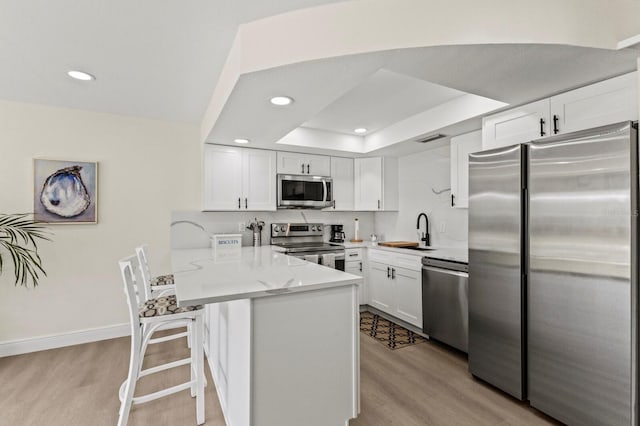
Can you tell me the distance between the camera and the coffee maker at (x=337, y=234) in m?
4.48

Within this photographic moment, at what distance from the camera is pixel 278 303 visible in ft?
5.13

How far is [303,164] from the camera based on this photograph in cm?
408

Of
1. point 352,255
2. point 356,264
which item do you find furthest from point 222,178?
point 356,264

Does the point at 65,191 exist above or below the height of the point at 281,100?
below

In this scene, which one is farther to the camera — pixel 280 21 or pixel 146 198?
pixel 146 198

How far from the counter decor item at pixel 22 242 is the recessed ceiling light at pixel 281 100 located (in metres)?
2.56

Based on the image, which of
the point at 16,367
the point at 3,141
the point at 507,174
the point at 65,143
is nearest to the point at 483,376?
the point at 507,174

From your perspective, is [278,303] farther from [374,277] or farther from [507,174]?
[374,277]

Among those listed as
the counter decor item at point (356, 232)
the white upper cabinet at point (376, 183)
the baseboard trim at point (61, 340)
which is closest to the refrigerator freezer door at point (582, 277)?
the white upper cabinet at point (376, 183)

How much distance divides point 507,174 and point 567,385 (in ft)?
4.48

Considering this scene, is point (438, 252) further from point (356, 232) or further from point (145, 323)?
point (145, 323)

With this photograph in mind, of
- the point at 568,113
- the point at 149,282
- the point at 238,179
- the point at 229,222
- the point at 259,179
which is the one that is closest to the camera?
the point at 568,113

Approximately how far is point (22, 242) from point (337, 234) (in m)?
3.52

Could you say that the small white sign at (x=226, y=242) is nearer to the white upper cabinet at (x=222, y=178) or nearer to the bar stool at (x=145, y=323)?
the white upper cabinet at (x=222, y=178)
